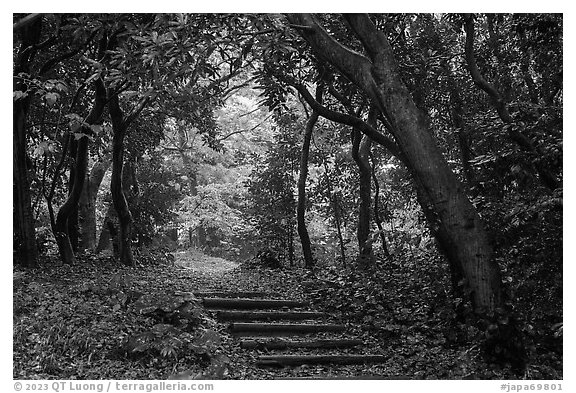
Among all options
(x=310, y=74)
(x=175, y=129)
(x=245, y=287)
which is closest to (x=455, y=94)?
(x=310, y=74)

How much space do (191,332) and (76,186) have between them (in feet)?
14.6

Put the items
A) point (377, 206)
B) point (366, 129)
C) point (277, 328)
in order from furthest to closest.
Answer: point (377, 206), point (366, 129), point (277, 328)

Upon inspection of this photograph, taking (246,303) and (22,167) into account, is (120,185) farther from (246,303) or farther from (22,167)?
(246,303)

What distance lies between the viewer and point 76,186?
10.1m

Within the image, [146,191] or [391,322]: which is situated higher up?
[146,191]

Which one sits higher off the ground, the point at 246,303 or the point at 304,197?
the point at 304,197

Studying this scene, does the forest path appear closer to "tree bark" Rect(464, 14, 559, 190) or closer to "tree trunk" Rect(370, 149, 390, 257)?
"tree trunk" Rect(370, 149, 390, 257)

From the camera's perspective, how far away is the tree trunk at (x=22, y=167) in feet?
25.8

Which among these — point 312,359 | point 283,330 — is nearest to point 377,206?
point 283,330

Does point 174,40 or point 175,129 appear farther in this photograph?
point 175,129

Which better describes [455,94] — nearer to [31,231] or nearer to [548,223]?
[548,223]

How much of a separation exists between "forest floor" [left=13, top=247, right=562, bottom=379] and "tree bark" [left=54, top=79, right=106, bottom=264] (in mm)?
664

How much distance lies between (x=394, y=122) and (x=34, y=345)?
4.16 metres

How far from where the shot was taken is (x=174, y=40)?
6.50 m
